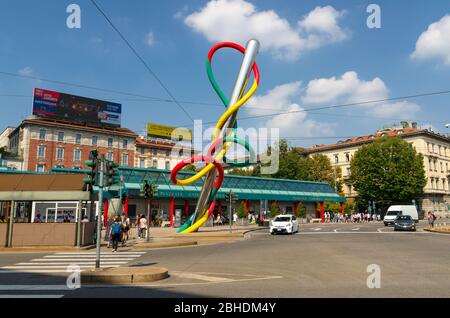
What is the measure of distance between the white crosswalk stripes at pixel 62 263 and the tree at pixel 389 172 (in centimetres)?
6325

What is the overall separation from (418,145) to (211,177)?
62822 millimetres

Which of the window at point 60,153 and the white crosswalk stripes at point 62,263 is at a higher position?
the window at point 60,153

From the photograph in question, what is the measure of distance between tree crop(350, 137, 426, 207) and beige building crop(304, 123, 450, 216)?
22.9 feet

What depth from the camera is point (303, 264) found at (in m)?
13.5

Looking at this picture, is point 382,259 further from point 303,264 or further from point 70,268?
point 70,268

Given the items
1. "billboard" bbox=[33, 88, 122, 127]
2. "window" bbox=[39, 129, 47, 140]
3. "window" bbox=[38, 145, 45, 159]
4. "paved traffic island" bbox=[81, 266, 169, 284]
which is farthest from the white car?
"window" bbox=[39, 129, 47, 140]

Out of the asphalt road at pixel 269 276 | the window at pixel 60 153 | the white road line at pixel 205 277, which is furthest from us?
the window at pixel 60 153

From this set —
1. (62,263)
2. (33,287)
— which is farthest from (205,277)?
(62,263)

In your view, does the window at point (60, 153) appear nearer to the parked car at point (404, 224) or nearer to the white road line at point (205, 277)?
the parked car at point (404, 224)

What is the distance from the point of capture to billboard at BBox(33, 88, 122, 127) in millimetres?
70312

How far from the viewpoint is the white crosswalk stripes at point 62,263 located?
1326 cm

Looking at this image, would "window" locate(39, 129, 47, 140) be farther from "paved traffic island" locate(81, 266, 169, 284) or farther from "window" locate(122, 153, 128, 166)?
"paved traffic island" locate(81, 266, 169, 284)

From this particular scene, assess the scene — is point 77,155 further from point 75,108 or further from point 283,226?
point 283,226

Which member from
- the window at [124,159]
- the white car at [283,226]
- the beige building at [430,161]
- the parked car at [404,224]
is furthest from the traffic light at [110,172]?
the beige building at [430,161]
